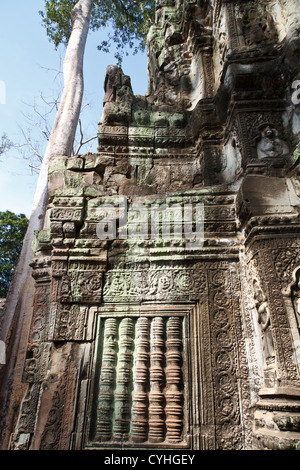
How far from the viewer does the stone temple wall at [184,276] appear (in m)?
2.96

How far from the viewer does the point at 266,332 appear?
9.65 ft

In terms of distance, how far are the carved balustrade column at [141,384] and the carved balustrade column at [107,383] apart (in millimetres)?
220

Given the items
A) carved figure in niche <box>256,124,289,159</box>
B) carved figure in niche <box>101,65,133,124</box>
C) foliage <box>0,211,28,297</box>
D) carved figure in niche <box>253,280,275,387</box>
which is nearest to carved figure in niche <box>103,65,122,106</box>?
carved figure in niche <box>101,65,133,124</box>

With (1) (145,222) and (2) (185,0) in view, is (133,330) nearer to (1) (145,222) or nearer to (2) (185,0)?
(1) (145,222)

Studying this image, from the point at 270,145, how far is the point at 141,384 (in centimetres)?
293

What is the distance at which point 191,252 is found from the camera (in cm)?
362

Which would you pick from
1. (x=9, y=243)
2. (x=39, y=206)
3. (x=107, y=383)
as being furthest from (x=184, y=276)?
(x=9, y=243)

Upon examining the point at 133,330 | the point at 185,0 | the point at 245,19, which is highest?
the point at 185,0

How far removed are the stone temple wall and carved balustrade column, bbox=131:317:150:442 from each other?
0.4 inches

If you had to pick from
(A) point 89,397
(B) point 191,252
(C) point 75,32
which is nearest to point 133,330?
(A) point 89,397

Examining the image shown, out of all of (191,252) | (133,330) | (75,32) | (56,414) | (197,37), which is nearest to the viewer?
(56,414)

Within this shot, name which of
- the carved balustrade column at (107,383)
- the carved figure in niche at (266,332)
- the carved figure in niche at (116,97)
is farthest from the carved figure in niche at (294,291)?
the carved figure in niche at (116,97)

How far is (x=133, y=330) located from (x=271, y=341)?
131cm

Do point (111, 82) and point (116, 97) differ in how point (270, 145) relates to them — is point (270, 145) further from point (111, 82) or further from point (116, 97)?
point (111, 82)
